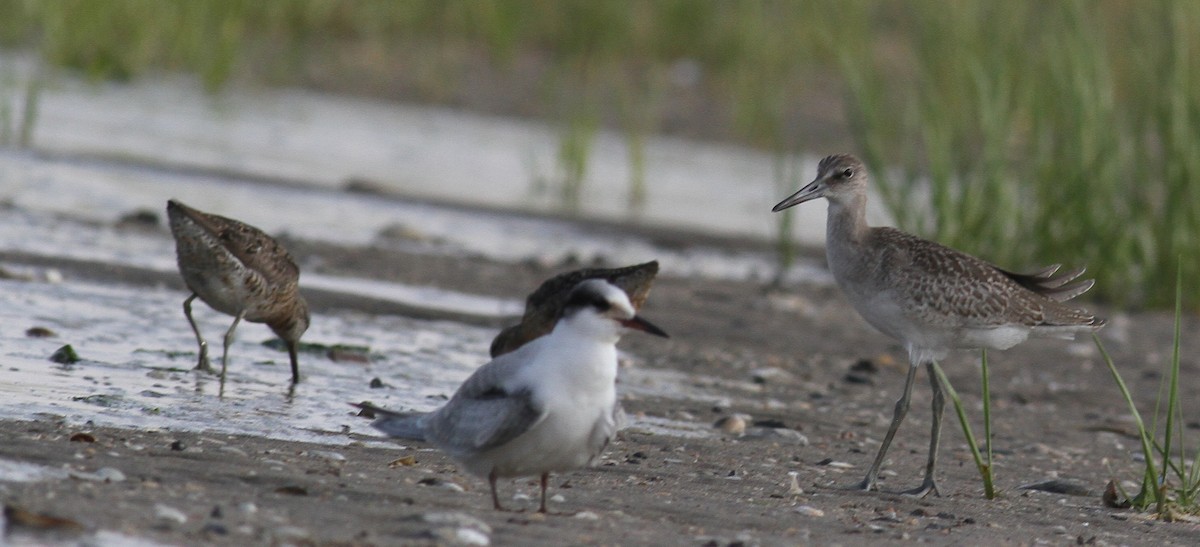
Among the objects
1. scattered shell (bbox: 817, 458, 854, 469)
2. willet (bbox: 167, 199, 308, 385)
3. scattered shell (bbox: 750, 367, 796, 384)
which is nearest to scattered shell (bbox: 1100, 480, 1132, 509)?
scattered shell (bbox: 817, 458, 854, 469)

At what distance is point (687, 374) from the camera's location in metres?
7.95

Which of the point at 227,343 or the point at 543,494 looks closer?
the point at 543,494

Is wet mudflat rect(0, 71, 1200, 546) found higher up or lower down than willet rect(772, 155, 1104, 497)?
lower down

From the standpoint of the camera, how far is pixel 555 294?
690 centimetres

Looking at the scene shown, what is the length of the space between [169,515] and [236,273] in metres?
2.90

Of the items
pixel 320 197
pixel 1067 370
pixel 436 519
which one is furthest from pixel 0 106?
pixel 436 519

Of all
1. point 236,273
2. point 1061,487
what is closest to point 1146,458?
point 1061,487

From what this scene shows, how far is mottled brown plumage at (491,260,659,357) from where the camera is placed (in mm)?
6801

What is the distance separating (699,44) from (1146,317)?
10410mm

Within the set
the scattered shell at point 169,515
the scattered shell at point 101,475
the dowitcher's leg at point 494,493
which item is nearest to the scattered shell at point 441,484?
the dowitcher's leg at point 494,493

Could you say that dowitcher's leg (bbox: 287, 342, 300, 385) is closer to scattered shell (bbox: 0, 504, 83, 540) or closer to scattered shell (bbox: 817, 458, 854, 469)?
scattered shell (bbox: 817, 458, 854, 469)

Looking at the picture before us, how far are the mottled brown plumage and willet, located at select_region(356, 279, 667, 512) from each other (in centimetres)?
186

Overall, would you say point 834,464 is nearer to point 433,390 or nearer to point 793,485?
point 793,485

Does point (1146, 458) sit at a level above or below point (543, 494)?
above
